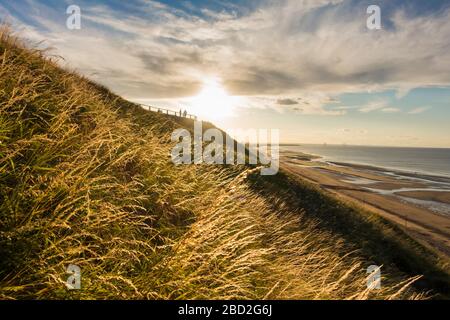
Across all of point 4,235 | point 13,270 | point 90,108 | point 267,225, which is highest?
point 90,108

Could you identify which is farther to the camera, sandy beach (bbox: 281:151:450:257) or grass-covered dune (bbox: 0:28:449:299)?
sandy beach (bbox: 281:151:450:257)

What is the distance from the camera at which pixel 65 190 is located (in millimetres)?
3746

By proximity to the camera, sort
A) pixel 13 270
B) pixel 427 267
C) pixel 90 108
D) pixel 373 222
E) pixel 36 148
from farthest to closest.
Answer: pixel 373 222 → pixel 427 267 → pixel 90 108 → pixel 36 148 → pixel 13 270

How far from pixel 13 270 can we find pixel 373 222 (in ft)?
69.9

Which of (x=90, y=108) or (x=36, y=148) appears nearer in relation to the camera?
(x=36, y=148)

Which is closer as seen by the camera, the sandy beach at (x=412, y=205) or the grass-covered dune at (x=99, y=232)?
the grass-covered dune at (x=99, y=232)

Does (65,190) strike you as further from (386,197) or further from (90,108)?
(386,197)

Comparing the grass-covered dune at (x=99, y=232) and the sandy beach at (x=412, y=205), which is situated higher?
the grass-covered dune at (x=99, y=232)

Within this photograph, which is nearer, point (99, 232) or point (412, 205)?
point (99, 232)

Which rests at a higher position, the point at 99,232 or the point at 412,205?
the point at 99,232

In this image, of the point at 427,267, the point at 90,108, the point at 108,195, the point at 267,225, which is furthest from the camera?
the point at 427,267

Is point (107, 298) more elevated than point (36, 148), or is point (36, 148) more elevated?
point (36, 148)

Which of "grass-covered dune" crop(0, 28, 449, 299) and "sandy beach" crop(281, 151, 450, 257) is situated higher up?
"grass-covered dune" crop(0, 28, 449, 299)
